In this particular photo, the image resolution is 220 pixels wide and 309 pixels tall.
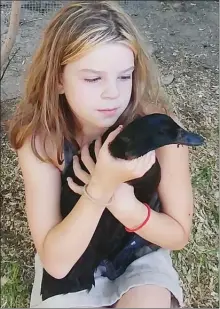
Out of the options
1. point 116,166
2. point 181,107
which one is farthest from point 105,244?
point 181,107

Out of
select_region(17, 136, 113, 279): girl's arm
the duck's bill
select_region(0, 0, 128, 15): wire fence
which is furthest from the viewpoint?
select_region(0, 0, 128, 15): wire fence

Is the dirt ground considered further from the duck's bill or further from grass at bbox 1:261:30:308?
the duck's bill

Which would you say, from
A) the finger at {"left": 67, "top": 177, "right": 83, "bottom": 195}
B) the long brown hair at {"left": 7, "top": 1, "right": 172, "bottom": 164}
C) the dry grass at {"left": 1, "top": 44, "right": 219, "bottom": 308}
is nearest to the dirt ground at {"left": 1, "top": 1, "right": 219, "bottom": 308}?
the dry grass at {"left": 1, "top": 44, "right": 219, "bottom": 308}

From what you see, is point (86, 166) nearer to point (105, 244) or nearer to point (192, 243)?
point (105, 244)

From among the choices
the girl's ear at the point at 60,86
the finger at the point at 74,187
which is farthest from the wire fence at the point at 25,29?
the finger at the point at 74,187

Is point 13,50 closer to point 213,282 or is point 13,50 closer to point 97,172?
point 97,172

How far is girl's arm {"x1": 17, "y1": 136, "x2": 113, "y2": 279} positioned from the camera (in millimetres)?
766

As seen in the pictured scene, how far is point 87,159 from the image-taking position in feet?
2.56

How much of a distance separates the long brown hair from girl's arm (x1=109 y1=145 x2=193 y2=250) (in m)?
0.07

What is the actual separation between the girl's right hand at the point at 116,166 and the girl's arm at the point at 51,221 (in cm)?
5

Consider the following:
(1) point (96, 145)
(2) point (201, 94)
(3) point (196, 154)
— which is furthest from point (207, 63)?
(1) point (96, 145)

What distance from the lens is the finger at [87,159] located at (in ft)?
2.53

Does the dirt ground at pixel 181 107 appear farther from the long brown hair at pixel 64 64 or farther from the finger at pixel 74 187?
the finger at pixel 74 187

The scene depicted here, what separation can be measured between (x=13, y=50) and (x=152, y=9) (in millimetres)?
242
